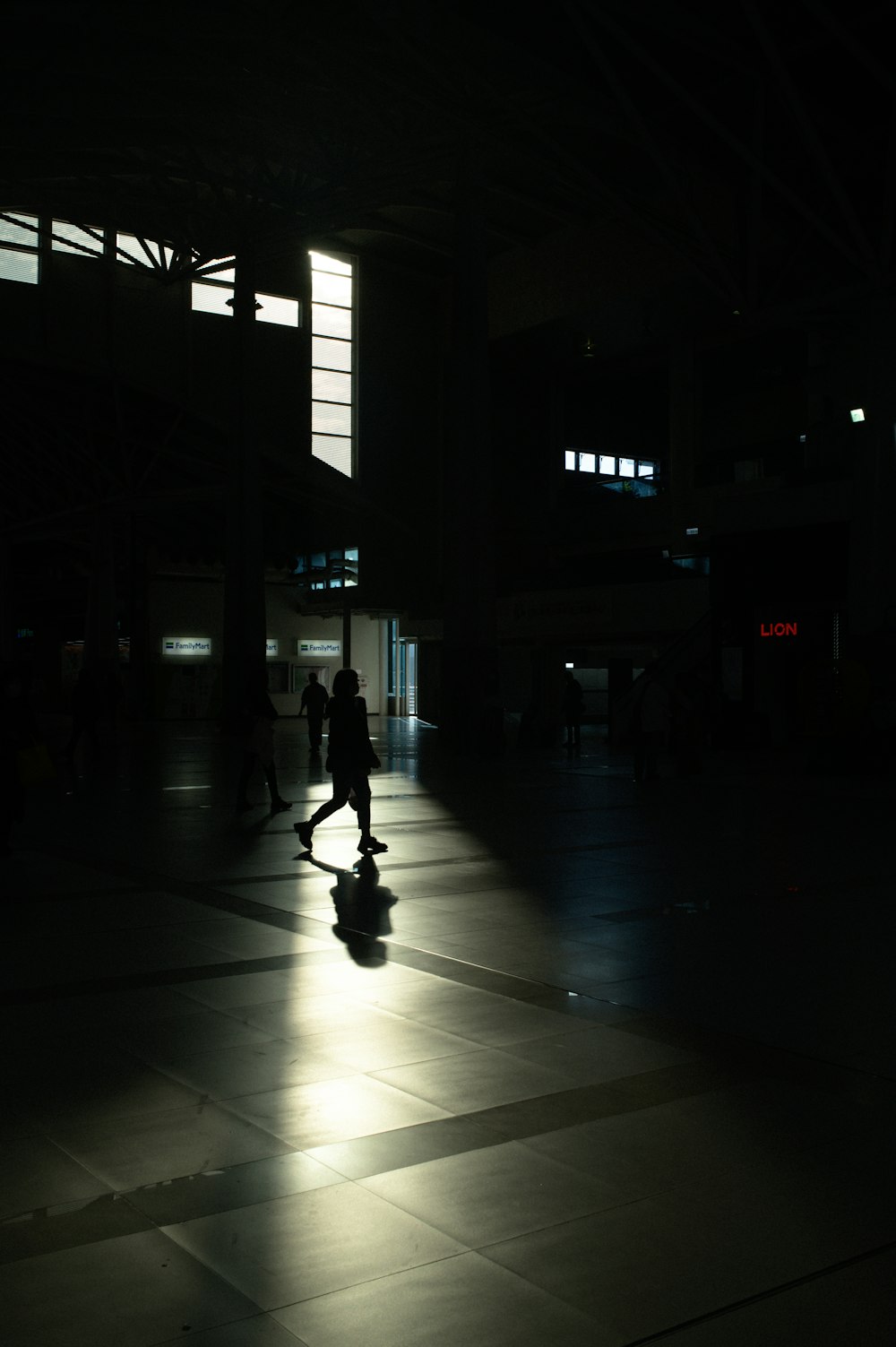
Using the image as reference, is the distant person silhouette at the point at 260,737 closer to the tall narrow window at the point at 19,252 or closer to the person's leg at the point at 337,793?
the person's leg at the point at 337,793

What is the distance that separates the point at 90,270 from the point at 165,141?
991cm

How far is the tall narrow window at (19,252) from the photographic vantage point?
135ft

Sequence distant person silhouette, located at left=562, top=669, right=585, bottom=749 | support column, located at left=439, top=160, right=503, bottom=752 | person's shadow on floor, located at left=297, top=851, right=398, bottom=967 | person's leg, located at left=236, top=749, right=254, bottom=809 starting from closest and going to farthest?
person's shadow on floor, located at left=297, top=851, right=398, bottom=967, person's leg, located at left=236, top=749, right=254, bottom=809, support column, located at left=439, top=160, right=503, bottom=752, distant person silhouette, located at left=562, top=669, right=585, bottom=749

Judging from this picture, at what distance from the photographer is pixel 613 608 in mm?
36312

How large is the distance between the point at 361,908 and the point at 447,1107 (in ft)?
14.3

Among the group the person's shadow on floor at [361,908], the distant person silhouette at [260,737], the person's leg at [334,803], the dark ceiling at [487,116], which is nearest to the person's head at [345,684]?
the person's leg at [334,803]

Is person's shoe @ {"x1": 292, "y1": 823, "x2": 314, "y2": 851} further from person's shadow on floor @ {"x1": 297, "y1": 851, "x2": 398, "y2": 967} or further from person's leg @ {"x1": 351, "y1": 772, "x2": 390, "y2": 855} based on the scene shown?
person's leg @ {"x1": 351, "y1": 772, "x2": 390, "y2": 855}

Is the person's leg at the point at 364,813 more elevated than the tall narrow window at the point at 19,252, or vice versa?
the tall narrow window at the point at 19,252

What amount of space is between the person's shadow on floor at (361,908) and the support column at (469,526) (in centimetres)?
1723

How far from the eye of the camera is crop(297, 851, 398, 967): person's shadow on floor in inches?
304

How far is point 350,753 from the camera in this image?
1181 centimetres

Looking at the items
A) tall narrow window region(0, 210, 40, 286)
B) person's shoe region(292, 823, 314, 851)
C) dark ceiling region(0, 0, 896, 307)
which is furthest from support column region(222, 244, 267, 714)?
person's shoe region(292, 823, 314, 851)

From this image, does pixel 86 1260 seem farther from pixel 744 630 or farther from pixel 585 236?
pixel 585 236

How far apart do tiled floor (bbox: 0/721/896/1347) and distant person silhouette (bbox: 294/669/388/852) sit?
971 mm
